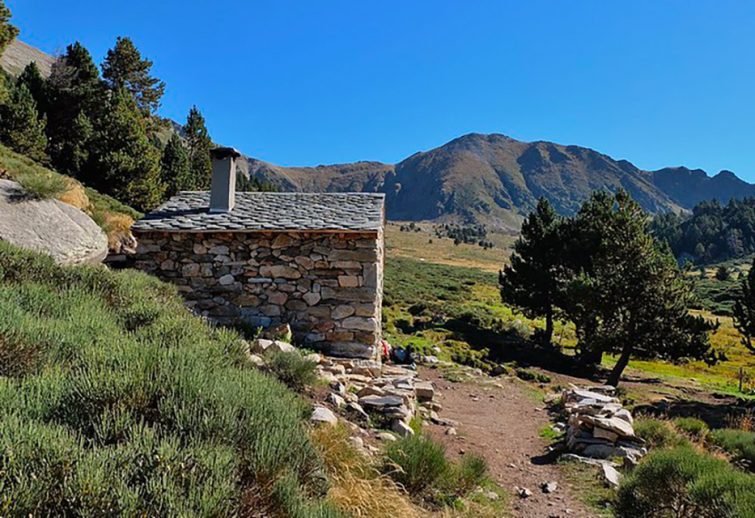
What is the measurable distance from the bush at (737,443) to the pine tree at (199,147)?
34.6 meters

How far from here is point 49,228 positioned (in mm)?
8602

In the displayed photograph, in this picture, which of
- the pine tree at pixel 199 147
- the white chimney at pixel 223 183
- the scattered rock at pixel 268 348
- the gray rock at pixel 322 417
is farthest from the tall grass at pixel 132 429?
the pine tree at pixel 199 147

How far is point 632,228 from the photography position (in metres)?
20.6

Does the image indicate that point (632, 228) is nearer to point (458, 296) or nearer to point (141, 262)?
point (141, 262)

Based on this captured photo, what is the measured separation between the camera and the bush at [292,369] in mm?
6113

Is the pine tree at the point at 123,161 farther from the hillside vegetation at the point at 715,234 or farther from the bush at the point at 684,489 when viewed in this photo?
the hillside vegetation at the point at 715,234

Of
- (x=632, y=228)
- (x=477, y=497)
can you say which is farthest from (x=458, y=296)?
(x=477, y=497)

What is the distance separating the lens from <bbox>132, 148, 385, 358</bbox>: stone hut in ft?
30.8

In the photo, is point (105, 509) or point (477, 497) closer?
point (105, 509)

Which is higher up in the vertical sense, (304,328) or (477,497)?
(304,328)

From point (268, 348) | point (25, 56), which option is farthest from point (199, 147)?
point (25, 56)

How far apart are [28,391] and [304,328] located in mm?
6596

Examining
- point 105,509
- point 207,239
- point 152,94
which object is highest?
point 152,94

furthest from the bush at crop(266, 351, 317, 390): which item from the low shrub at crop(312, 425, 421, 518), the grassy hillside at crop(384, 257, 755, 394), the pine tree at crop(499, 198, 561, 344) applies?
the pine tree at crop(499, 198, 561, 344)
